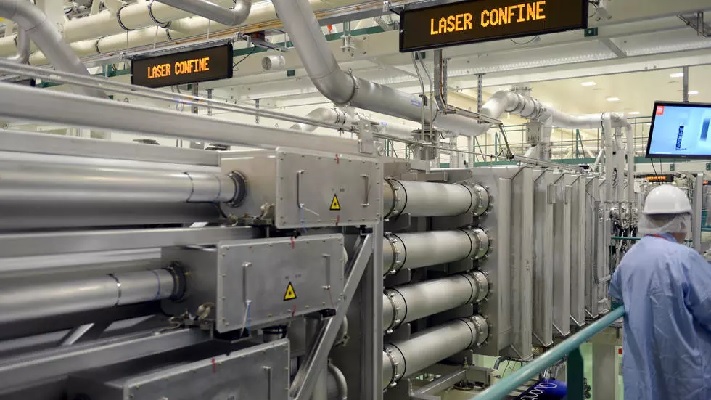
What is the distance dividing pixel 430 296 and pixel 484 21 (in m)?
1.69

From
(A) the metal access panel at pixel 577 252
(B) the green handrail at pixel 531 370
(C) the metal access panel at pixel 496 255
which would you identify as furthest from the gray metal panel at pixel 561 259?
(B) the green handrail at pixel 531 370

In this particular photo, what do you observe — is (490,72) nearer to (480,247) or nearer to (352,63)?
(352,63)

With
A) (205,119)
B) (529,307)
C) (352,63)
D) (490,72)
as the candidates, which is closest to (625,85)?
(490,72)

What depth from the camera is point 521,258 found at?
4.88 meters

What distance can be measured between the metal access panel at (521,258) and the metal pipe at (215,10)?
7.79 feet

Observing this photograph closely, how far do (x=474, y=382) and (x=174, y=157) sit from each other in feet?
10.5

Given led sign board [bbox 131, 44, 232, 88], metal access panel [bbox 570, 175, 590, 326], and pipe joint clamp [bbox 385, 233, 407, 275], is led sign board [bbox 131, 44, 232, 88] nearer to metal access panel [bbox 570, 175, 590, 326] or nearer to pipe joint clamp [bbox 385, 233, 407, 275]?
pipe joint clamp [bbox 385, 233, 407, 275]

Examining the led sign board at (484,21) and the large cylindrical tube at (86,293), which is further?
the led sign board at (484,21)

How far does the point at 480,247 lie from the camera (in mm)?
4562

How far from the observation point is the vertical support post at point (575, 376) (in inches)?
116

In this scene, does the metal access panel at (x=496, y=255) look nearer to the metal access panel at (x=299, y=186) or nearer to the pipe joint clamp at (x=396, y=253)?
the pipe joint clamp at (x=396, y=253)

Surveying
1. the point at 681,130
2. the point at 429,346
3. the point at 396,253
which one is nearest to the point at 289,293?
the point at 396,253

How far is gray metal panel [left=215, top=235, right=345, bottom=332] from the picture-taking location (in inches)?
81.7

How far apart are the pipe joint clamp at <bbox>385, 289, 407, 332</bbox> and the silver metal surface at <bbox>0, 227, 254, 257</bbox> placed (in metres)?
1.47
